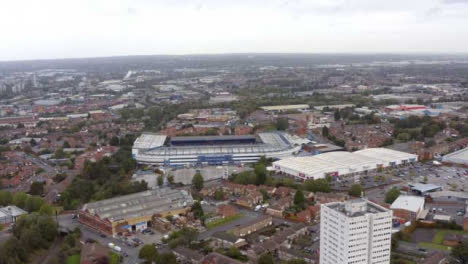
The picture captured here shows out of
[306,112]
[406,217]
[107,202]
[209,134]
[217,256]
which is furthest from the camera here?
[306,112]

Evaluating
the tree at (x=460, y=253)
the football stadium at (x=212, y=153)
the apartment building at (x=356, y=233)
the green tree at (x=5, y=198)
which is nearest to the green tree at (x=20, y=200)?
the green tree at (x=5, y=198)

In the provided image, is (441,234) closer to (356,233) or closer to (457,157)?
(356,233)

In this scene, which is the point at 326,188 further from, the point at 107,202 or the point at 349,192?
the point at 107,202

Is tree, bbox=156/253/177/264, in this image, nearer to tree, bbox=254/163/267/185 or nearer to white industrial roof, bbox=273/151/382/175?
tree, bbox=254/163/267/185

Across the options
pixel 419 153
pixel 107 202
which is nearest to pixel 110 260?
pixel 107 202

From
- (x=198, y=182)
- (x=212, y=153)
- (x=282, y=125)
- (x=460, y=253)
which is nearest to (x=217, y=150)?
(x=212, y=153)

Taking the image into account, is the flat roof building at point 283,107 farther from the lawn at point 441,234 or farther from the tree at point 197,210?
the lawn at point 441,234
